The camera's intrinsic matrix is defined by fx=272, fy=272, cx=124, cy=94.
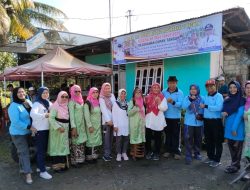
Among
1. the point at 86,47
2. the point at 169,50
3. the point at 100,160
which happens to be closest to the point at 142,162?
the point at 100,160

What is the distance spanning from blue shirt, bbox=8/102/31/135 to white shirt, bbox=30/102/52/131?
12 cm

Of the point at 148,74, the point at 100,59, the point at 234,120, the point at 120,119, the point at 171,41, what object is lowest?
the point at 120,119

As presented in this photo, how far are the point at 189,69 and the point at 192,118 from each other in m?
4.06

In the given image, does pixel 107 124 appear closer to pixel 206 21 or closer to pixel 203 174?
pixel 203 174

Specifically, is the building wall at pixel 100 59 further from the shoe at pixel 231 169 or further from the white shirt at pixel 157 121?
the shoe at pixel 231 169

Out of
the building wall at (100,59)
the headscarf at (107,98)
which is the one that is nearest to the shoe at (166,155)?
the headscarf at (107,98)

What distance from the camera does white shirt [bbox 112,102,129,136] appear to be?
550cm

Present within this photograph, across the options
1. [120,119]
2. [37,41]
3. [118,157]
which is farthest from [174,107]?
[37,41]

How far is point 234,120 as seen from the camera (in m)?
4.62

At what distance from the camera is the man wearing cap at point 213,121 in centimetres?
495

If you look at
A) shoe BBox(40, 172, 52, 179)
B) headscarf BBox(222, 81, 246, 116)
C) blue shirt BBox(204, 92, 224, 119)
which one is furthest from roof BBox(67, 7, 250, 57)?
shoe BBox(40, 172, 52, 179)

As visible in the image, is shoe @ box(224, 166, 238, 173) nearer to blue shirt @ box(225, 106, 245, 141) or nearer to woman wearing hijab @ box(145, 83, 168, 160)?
blue shirt @ box(225, 106, 245, 141)

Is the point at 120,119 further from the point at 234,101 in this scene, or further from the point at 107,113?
the point at 234,101

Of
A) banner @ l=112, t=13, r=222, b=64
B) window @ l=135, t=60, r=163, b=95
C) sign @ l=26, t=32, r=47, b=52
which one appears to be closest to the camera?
banner @ l=112, t=13, r=222, b=64
